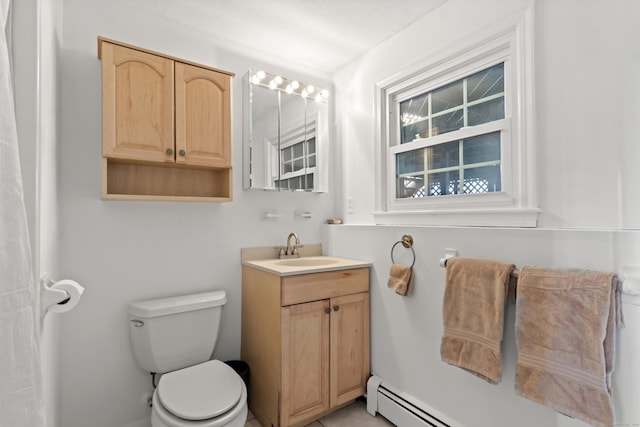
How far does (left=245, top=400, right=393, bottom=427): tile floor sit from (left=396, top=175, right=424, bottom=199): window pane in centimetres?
143

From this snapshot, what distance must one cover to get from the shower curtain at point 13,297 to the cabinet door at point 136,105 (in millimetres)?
1331

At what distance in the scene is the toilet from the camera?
136 cm

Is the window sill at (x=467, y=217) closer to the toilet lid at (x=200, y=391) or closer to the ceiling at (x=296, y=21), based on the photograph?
the ceiling at (x=296, y=21)

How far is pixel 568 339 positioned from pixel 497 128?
1.02 m

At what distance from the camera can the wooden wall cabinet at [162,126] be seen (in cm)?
163

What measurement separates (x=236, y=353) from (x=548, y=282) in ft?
6.13

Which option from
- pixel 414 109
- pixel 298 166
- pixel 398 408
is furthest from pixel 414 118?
pixel 398 408

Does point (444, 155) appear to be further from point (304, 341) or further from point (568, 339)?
point (304, 341)

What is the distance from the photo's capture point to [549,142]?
1438 mm

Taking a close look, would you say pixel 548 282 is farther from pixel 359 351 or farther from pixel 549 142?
pixel 359 351

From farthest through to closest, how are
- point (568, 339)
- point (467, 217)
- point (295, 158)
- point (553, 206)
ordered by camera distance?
point (295, 158), point (467, 217), point (553, 206), point (568, 339)

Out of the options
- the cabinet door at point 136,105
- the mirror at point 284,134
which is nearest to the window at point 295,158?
the mirror at point 284,134

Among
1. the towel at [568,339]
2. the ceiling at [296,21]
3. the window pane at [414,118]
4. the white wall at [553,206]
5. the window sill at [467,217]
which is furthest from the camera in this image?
the window pane at [414,118]

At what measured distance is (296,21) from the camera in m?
2.01
